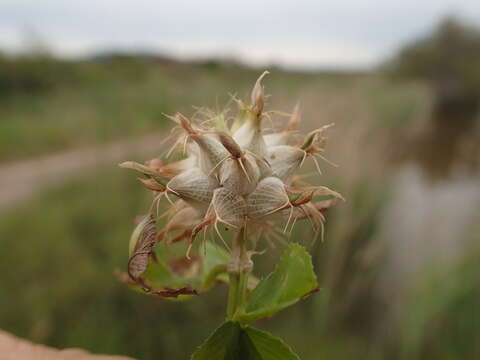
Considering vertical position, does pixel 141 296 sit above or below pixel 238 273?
below

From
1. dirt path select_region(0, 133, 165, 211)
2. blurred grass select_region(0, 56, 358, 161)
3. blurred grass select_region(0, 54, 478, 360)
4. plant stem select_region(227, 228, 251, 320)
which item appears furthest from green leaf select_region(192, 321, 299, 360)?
blurred grass select_region(0, 56, 358, 161)

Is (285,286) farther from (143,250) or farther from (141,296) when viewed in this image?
(141,296)

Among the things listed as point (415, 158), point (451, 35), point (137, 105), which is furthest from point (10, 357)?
point (451, 35)

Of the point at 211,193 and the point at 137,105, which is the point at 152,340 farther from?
the point at 137,105

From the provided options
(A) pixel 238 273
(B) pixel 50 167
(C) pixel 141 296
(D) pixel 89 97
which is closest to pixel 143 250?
(A) pixel 238 273

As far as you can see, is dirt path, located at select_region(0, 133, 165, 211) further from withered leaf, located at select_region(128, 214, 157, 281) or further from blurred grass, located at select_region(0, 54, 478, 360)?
withered leaf, located at select_region(128, 214, 157, 281)

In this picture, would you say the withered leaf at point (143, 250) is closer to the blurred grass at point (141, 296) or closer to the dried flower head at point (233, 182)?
the dried flower head at point (233, 182)
